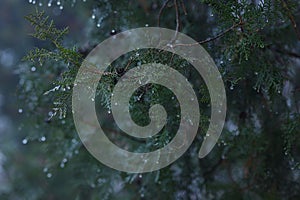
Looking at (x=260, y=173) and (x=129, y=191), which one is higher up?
(x=260, y=173)

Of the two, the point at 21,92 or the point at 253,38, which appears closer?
the point at 253,38

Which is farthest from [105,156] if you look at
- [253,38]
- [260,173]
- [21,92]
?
[253,38]

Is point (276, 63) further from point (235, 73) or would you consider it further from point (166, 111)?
point (166, 111)

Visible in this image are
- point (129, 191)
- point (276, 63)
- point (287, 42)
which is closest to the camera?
point (276, 63)

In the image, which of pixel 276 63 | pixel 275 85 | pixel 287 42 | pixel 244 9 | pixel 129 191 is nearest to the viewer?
pixel 244 9

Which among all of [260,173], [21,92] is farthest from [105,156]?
[260,173]

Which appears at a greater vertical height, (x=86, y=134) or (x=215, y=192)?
(x=86, y=134)

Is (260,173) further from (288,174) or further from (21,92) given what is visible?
(21,92)

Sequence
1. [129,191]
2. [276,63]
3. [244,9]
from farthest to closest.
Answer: [129,191]
[276,63]
[244,9]

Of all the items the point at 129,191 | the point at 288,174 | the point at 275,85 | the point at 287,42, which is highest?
the point at 275,85
